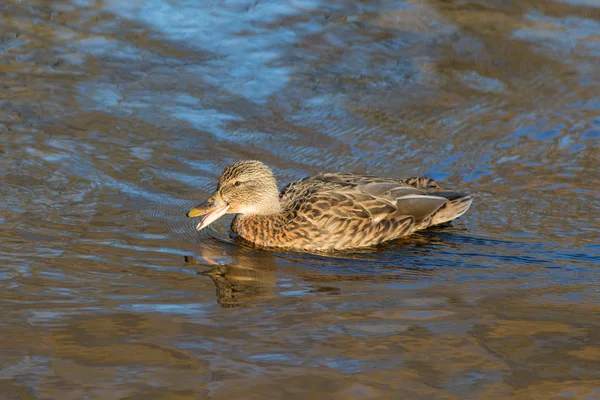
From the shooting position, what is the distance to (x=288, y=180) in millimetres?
10570

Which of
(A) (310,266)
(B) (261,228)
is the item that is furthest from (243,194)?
(A) (310,266)

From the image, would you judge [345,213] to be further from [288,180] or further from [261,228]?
[288,180]

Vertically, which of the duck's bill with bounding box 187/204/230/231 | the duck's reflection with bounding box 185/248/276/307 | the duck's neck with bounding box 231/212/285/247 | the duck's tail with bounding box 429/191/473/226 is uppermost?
the duck's tail with bounding box 429/191/473/226

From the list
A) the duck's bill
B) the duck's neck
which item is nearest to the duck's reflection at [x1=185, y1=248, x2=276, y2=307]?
the duck's neck

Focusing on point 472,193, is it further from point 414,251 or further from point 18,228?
point 18,228

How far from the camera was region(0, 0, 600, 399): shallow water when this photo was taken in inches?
242

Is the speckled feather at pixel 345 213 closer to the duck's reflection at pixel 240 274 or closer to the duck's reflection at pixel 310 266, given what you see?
the duck's reflection at pixel 310 266

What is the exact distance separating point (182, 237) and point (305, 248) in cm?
111

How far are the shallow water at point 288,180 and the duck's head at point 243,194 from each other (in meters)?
0.30

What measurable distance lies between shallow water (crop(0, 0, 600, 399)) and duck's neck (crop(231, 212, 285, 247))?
0.22 metres

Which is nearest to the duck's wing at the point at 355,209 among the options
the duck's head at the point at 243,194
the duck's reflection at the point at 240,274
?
the duck's head at the point at 243,194

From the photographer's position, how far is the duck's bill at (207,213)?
8711 mm

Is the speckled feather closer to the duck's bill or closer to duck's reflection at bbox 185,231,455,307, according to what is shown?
duck's reflection at bbox 185,231,455,307

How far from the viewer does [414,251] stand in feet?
28.8
